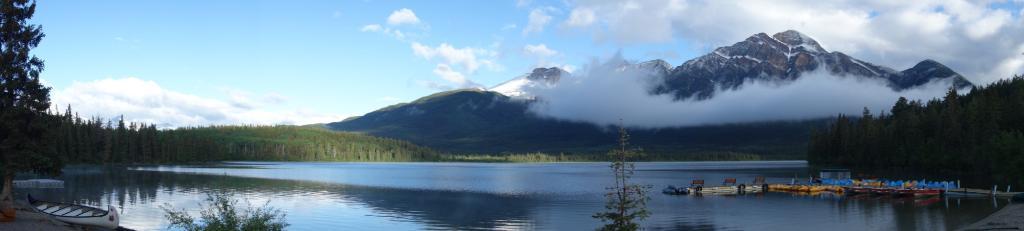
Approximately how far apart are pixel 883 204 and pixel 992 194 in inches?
548

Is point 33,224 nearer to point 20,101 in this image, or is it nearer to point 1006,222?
point 20,101

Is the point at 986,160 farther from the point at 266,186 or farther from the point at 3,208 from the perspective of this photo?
the point at 3,208

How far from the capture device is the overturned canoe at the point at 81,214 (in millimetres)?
41312

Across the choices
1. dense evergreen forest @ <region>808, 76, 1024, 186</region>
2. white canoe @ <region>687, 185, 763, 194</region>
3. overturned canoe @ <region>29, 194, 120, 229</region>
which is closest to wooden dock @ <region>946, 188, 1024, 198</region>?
dense evergreen forest @ <region>808, 76, 1024, 186</region>

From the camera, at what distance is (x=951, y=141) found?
123m

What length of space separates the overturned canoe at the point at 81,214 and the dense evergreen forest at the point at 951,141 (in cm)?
8444

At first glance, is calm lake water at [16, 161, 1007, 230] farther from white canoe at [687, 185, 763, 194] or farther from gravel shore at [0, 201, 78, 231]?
gravel shore at [0, 201, 78, 231]

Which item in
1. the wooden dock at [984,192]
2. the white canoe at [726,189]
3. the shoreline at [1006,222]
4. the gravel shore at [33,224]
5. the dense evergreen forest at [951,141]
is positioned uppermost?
the dense evergreen forest at [951,141]

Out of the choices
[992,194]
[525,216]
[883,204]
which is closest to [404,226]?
[525,216]

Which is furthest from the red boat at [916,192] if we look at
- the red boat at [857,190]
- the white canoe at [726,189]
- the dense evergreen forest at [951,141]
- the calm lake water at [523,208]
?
the white canoe at [726,189]

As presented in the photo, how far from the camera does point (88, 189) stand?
272ft

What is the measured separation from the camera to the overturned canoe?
41.3 m

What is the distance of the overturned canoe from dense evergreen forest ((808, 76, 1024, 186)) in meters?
84.4

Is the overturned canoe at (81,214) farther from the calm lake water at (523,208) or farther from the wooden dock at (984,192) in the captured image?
the wooden dock at (984,192)
